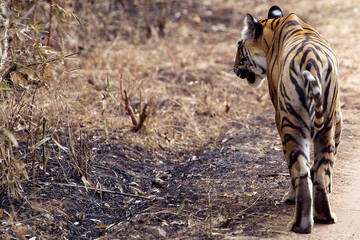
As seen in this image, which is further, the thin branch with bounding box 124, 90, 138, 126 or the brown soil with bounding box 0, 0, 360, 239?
the thin branch with bounding box 124, 90, 138, 126

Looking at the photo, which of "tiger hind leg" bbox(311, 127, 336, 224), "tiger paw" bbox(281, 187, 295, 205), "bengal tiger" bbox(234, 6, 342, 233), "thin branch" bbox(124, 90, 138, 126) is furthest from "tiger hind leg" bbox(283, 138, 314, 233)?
"thin branch" bbox(124, 90, 138, 126)

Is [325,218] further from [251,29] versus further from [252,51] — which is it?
[251,29]

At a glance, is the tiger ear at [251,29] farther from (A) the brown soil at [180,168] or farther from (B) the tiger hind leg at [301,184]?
(B) the tiger hind leg at [301,184]

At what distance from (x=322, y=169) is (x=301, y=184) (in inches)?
11.5

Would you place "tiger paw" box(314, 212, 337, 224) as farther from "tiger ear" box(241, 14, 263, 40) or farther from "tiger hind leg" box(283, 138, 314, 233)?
"tiger ear" box(241, 14, 263, 40)

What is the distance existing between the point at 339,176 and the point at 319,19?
818 centimetres

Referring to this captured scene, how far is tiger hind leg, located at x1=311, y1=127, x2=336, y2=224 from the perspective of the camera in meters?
4.38

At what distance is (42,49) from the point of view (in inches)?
197

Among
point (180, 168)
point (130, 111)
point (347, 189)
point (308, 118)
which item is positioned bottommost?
point (180, 168)

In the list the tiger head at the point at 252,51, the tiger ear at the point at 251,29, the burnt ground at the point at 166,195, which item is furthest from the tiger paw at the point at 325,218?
the tiger ear at the point at 251,29

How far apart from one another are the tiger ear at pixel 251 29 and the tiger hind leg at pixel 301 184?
137cm

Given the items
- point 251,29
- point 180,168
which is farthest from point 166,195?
point 251,29

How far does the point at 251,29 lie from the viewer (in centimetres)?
537

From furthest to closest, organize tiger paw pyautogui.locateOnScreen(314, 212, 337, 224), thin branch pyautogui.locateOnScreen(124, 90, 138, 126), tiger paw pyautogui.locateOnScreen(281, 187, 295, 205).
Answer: thin branch pyautogui.locateOnScreen(124, 90, 138, 126)
tiger paw pyautogui.locateOnScreen(281, 187, 295, 205)
tiger paw pyautogui.locateOnScreen(314, 212, 337, 224)
